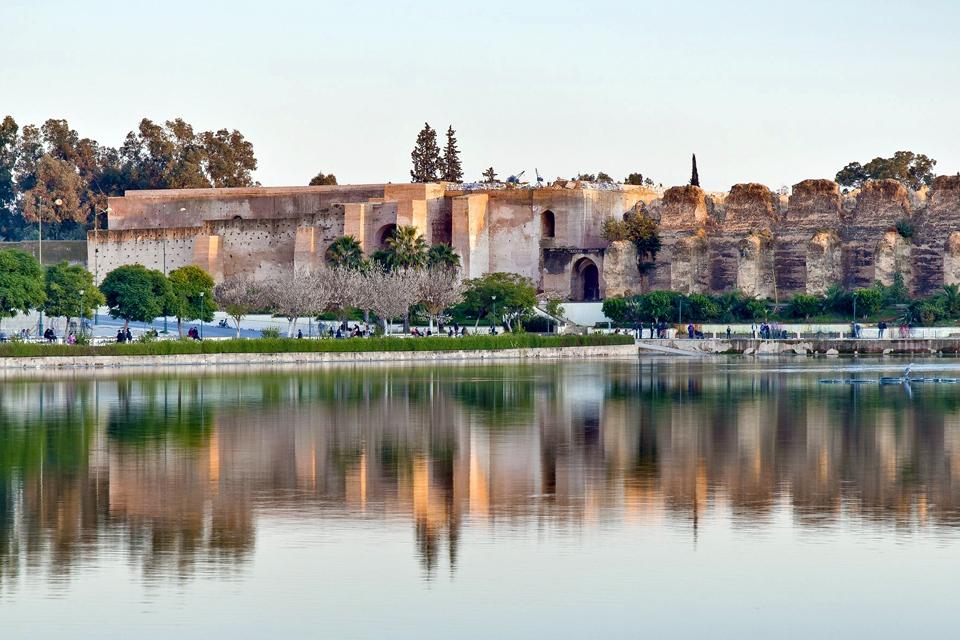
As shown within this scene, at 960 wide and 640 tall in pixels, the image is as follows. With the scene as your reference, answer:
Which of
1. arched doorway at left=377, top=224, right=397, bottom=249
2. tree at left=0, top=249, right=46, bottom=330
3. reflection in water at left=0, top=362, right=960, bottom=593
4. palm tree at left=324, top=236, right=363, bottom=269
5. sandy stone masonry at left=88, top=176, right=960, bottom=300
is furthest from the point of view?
arched doorway at left=377, top=224, right=397, bottom=249

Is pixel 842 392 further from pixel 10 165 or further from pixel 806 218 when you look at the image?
pixel 10 165

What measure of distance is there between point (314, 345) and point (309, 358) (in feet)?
1.12

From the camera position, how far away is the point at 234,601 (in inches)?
355

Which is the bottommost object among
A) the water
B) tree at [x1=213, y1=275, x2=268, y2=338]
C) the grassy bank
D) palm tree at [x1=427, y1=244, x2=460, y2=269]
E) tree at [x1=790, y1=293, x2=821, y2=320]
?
the water

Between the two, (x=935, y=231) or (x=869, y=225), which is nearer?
(x=935, y=231)

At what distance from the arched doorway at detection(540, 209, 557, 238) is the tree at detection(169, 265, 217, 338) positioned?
1189 centimetres

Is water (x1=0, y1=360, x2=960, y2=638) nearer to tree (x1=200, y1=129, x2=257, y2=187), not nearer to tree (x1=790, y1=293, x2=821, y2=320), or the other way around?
tree (x1=790, y1=293, x2=821, y2=320)

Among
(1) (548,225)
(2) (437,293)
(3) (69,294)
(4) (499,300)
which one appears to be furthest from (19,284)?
(1) (548,225)

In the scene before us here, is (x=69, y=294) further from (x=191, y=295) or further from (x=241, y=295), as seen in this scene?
(x=241, y=295)

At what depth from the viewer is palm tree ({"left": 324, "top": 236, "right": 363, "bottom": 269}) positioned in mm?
54250

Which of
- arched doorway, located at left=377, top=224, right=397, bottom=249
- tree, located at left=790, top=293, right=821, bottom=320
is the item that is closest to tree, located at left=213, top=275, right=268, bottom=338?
arched doorway, located at left=377, top=224, right=397, bottom=249

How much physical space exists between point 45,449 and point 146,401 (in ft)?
24.2

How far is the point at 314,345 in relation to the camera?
39.1 m

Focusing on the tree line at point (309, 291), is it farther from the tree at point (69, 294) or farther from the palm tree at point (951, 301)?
the palm tree at point (951, 301)
